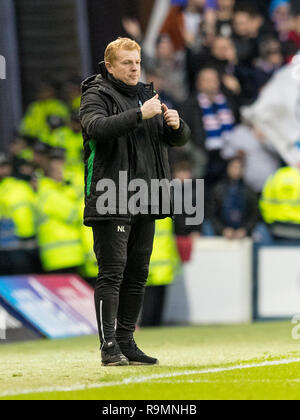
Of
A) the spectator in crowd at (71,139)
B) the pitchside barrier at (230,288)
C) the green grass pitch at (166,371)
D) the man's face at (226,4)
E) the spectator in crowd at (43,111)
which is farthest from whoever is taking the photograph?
the man's face at (226,4)

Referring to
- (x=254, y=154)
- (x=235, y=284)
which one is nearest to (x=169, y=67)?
(x=254, y=154)

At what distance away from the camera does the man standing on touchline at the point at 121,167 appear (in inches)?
272

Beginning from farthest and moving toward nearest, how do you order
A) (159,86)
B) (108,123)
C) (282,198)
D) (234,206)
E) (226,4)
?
(226,4) < (159,86) < (282,198) < (234,206) < (108,123)

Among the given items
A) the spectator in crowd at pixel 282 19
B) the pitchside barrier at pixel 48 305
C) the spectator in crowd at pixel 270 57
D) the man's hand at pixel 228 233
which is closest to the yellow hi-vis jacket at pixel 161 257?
the pitchside barrier at pixel 48 305

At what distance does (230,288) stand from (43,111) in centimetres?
345

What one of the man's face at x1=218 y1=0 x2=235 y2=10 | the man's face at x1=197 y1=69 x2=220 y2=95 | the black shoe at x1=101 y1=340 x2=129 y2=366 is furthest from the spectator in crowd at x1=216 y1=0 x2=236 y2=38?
the black shoe at x1=101 y1=340 x2=129 y2=366

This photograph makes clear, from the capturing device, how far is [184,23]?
15.2 metres

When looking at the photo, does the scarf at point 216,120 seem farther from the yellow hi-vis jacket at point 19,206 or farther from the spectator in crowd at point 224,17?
the yellow hi-vis jacket at point 19,206

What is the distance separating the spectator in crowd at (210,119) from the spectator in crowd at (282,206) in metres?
0.65

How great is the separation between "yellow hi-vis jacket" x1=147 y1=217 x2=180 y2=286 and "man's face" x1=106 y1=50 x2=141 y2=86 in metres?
4.80

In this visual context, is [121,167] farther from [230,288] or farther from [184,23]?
[184,23]

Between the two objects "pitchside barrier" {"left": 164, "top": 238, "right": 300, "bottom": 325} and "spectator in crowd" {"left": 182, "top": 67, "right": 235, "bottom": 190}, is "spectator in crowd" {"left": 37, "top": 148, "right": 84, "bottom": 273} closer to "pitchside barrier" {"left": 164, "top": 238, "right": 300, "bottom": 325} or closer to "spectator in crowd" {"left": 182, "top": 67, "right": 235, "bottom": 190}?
"pitchside barrier" {"left": 164, "top": 238, "right": 300, "bottom": 325}
